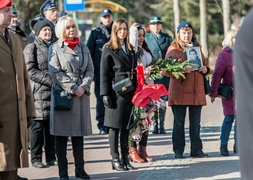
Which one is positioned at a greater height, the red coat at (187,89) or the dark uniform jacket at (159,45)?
the dark uniform jacket at (159,45)

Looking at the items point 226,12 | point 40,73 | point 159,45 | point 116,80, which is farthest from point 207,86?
point 226,12

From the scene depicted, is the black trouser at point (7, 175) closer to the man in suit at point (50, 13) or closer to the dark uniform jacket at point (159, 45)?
the man in suit at point (50, 13)

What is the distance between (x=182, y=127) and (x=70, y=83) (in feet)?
8.00

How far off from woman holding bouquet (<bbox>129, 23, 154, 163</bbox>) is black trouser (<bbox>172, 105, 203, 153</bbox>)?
480mm

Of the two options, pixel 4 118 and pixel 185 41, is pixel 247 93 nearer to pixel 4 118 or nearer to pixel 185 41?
pixel 4 118

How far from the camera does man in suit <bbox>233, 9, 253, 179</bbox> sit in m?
1.73

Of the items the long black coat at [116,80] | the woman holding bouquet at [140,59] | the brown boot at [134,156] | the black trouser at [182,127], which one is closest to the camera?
the long black coat at [116,80]

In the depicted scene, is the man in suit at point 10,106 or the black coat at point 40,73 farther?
the black coat at point 40,73

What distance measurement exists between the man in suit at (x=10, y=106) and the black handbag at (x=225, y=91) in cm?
430

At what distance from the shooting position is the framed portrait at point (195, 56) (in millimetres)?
9344

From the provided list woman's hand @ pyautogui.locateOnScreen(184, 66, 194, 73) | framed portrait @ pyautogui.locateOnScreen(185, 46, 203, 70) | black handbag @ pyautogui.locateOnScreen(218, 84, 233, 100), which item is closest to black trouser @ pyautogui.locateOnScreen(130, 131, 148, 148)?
woman's hand @ pyautogui.locateOnScreen(184, 66, 194, 73)

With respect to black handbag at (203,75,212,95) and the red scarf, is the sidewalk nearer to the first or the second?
black handbag at (203,75,212,95)

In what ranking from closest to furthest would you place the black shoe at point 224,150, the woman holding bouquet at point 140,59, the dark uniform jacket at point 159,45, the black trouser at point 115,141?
the black trouser at point 115,141 → the woman holding bouquet at point 140,59 → the black shoe at point 224,150 → the dark uniform jacket at point 159,45

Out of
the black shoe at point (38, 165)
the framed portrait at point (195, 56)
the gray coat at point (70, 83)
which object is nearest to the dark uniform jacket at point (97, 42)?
the framed portrait at point (195, 56)
